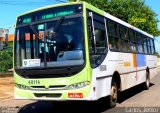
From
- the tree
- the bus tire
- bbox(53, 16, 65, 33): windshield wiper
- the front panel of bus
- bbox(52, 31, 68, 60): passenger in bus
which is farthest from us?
→ the tree

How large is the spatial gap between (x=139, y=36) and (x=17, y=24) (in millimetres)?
7620

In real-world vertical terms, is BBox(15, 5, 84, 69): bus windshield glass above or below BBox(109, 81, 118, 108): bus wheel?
above

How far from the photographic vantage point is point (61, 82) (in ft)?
31.7

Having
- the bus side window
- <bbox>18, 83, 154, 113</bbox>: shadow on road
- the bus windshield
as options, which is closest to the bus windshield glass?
the bus windshield

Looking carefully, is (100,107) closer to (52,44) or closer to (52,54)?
(52,54)

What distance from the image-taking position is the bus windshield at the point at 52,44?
970cm

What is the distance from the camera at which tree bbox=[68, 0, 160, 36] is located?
39.0 meters

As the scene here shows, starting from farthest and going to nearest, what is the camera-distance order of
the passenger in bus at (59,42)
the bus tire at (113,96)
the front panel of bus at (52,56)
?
the bus tire at (113,96), the passenger in bus at (59,42), the front panel of bus at (52,56)

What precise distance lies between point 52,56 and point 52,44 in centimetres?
33

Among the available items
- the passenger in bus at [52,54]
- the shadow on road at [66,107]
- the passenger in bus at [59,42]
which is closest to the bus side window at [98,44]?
the passenger in bus at [59,42]

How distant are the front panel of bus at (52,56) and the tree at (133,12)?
28.9 meters

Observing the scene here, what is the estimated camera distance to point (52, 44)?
32.8ft

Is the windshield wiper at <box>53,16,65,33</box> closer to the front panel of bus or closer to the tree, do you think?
the front panel of bus

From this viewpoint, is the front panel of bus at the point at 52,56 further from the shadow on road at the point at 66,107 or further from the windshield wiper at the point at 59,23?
the shadow on road at the point at 66,107
